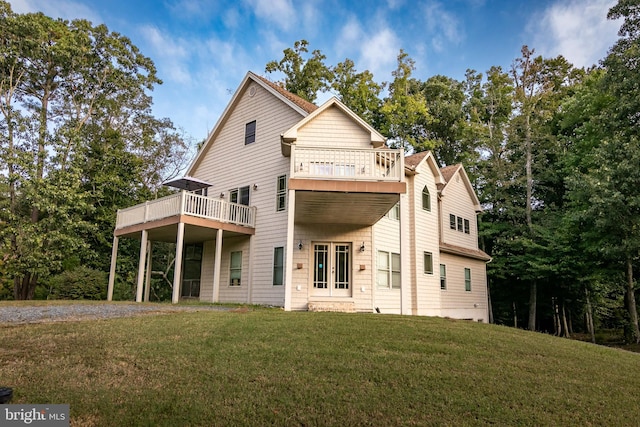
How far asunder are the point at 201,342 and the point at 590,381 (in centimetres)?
633

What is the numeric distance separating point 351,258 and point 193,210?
5956 mm

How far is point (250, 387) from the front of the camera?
5172 mm

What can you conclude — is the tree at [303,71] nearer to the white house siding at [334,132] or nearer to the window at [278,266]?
the white house siding at [334,132]

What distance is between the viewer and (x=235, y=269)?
1664 cm

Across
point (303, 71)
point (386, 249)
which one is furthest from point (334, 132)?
point (303, 71)

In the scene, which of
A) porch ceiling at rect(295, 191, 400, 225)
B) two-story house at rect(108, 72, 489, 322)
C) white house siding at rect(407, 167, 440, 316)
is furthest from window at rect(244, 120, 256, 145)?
white house siding at rect(407, 167, 440, 316)

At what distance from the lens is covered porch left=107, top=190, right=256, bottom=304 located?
14484 millimetres

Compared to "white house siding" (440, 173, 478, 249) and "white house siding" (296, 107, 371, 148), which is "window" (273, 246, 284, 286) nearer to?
"white house siding" (296, 107, 371, 148)

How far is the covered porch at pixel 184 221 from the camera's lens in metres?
14.5

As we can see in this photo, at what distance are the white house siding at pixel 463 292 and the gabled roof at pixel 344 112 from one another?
7.30 meters

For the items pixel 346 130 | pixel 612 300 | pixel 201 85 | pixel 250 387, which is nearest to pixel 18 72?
pixel 201 85

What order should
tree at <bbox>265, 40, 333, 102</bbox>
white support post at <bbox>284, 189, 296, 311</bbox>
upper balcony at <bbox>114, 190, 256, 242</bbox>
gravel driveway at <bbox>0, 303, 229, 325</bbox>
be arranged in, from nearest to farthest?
gravel driveway at <bbox>0, 303, 229, 325</bbox> → white support post at <bbox>284, 189, 296, 311</bbox> → upper balcony at <bbox>114, 190, 256, 242</bbox> → tree at <bbox>265, 40, 333, 102</bbox>

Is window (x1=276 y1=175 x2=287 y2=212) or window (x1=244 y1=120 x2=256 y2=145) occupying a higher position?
window (x1=244 y1=120 x2=256 y2=145)

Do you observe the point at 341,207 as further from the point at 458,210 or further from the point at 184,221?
the point at 458,210
